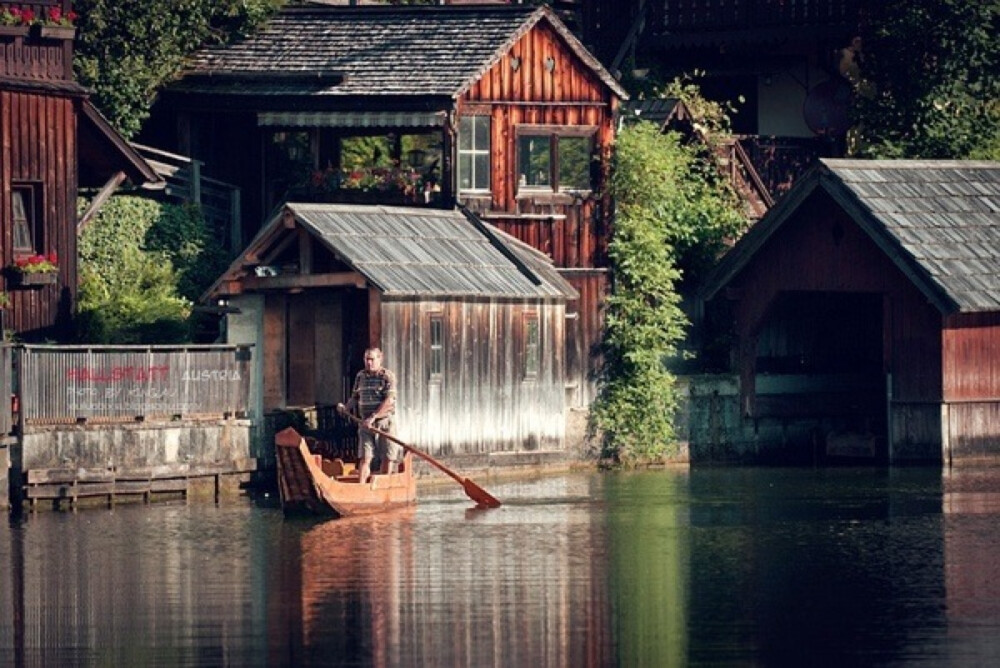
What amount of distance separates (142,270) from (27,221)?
122 inches

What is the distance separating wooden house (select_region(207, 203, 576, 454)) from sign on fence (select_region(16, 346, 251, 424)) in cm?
90

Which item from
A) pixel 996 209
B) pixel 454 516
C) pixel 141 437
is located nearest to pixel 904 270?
pixel 996 209

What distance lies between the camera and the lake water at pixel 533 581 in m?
25.5

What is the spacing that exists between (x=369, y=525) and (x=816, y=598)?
28.9 feet

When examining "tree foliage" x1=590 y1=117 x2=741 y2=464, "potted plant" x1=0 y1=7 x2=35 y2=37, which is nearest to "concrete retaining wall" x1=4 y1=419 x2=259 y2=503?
"potted plant" x1=0 y1=7 x2=35 y2=37

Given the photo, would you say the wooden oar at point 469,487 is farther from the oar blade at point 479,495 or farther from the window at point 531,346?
the window at point 531,346

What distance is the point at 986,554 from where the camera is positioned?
3247cm

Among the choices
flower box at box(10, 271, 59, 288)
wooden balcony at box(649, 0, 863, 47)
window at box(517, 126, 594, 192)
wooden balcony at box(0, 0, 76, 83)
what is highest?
wooden balcony at box(649, 0, 863, 47)

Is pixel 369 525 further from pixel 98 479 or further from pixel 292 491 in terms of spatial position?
pixel 98 479

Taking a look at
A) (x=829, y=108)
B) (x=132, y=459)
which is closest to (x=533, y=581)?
(x=132, y=459)

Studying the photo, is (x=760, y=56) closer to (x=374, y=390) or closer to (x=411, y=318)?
(x=411, y=318)

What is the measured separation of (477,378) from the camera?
42344 millimetres

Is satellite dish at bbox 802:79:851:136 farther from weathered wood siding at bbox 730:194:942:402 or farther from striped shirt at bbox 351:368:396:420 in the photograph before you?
striped shirt at bbox 351:368:396:420

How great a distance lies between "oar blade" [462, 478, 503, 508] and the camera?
37875mm
